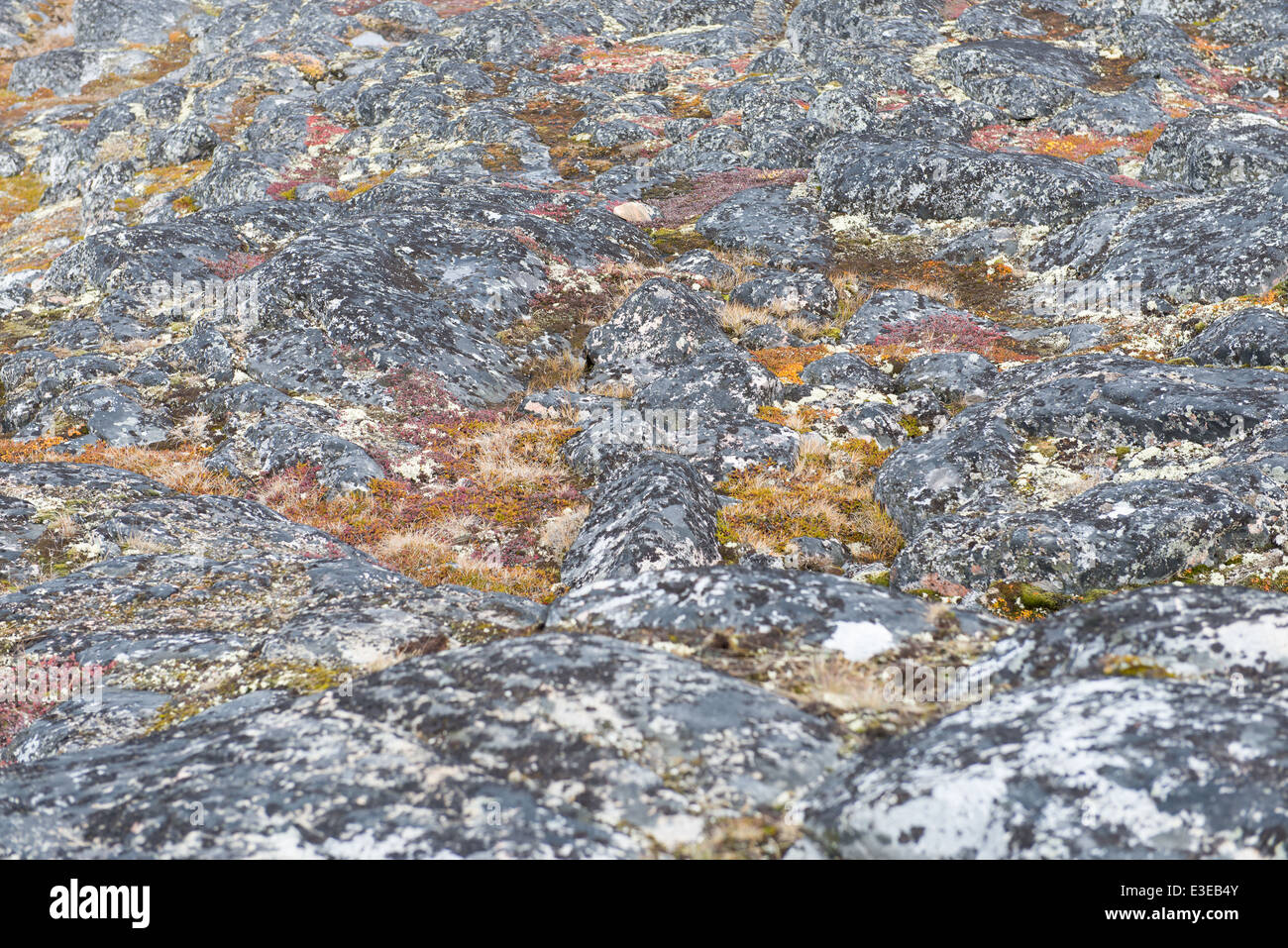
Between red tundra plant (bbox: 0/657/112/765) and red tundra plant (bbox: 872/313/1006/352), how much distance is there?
17472mm

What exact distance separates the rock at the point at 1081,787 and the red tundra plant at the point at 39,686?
26.3ft

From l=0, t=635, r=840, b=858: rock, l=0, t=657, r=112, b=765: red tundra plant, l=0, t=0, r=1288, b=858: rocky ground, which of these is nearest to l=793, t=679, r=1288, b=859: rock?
l=0, t=0, r=1288, b=858: rocky ground

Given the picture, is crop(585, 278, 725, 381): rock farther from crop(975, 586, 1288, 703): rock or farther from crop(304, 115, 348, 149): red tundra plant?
crop(304, 115, 348, 149): red tundra plant

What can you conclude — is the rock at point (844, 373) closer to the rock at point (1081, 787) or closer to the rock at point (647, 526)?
the rock at point (647, 526)

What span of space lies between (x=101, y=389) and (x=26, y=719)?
38.4ft

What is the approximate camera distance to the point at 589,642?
23.9ft

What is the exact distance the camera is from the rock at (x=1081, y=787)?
15.3 feet

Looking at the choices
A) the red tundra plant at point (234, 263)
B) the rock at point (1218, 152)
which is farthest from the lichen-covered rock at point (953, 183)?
the red tundra plant at point (234, 263)

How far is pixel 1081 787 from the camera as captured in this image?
16.3 ft

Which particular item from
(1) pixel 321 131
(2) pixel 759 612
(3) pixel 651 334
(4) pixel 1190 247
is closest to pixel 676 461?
(2) pixel 759 612

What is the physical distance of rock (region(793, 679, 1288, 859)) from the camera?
4.67 meters

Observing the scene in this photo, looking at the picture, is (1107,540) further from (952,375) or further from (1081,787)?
(952,375)

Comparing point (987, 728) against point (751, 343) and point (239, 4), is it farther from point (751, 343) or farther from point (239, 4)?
point (239, 4)
